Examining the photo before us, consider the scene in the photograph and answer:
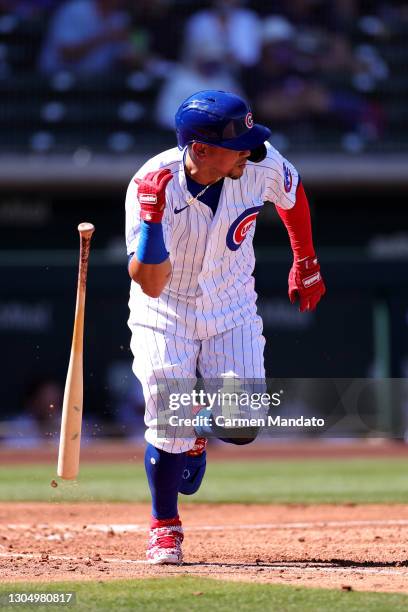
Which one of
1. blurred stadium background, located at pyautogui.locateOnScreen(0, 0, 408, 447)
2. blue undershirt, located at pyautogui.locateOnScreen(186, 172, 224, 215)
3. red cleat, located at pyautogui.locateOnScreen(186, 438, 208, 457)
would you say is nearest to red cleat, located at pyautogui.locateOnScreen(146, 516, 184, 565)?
red cleat, located at pyautogui.locateOnScreen(186, 438, 208, 457)

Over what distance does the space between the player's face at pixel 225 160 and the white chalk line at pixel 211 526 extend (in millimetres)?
2039

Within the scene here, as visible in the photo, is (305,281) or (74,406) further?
(305,281)

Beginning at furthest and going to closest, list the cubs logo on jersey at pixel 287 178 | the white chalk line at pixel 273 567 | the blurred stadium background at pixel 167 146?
the blurred stadium background at pixel 167 146
the cubs logo on jersey at pixel 287 178
the white chalk line at pixel 273 567

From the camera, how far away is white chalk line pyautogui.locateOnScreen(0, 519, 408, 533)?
17.2 ft

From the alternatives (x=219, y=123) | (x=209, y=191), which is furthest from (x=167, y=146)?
(x=219, y=123)

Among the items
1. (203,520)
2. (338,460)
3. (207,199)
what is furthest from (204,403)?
(338,460)

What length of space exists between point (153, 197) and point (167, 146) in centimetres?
923

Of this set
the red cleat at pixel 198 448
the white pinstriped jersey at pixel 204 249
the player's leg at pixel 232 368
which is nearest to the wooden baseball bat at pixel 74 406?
the white pinstriped jersey at pixel 204 249

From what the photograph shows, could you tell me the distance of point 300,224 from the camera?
170 inches

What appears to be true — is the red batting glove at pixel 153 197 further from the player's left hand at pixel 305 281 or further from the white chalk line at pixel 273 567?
the white chalk line at pixel 273 567

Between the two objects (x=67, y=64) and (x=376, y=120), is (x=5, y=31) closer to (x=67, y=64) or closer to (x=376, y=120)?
(x=67, y=64)

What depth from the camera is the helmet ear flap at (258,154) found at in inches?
155

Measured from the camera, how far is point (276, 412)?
531cm

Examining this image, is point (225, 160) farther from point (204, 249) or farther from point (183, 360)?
point (183, 360)
